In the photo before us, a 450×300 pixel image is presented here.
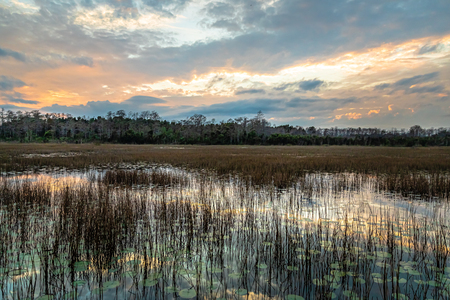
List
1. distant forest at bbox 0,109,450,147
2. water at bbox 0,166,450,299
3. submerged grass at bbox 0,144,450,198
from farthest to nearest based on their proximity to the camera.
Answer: distant forest at bbox 0,109,450,147 → submerged grass at bbox 0,144,450,198 → water at bbox 0,166,450,299

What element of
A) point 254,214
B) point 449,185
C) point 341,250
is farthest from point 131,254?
point 449,185

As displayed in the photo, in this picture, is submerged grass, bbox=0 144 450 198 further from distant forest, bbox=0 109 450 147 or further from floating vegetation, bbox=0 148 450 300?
distant forest, bbox=0 109 450 147

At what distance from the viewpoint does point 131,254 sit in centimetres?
406

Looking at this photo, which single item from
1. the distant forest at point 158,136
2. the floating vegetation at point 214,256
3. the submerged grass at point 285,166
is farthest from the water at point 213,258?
the distant forest at point 158,136

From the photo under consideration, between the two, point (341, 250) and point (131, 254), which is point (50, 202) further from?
Result: point (341, 250)

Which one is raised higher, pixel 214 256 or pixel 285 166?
pixel 285 166

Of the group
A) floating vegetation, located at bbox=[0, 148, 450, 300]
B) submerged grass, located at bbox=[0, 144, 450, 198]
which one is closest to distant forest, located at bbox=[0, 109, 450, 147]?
submerged grass, located at bbox=[0, 144, 450, 198]

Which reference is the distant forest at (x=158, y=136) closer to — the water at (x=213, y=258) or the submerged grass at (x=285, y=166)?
the submerged grass at (x=285, y=166)

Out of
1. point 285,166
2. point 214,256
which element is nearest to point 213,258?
point 214,256

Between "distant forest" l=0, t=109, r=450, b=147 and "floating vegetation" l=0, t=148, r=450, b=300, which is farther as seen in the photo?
"distant forest" l=0, t=109, r=450, b=147

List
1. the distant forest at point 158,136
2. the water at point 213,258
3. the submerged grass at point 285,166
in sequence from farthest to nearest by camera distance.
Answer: the distant forest at point 158,136 → the submerged grass at point 285,166 → the water at point 213,258

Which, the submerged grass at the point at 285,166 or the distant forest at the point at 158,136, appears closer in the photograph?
the submerged grass at the point at 285,166

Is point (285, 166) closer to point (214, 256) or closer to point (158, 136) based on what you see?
point (214, 256)

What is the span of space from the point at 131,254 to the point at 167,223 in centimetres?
147
